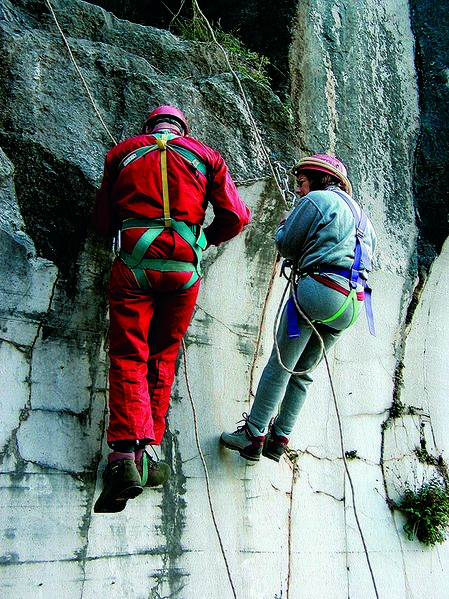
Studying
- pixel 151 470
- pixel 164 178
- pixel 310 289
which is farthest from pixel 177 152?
pixel 151 470

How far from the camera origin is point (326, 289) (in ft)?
11.4

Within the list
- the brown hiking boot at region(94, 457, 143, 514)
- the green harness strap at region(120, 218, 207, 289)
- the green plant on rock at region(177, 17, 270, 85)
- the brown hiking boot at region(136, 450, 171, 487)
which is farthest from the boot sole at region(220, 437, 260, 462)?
the green plant on rock at region(177, 17, 270, 85)

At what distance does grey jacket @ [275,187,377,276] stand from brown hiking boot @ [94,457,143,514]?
1358 millimetres

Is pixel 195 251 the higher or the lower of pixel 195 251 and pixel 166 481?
the higher

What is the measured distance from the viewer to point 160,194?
3.36m

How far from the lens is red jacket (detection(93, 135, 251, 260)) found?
3.34 metres

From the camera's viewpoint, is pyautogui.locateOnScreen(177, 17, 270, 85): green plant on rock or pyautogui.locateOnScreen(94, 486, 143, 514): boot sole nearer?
pyautogui.locateOnScreen(94, 486, 143, 514): boot sole

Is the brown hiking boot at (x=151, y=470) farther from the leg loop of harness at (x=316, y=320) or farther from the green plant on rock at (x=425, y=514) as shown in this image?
the green plant on rock at (x=425, y=514)

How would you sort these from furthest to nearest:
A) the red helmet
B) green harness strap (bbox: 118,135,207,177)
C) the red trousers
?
the red helmet → green harness strap (bbox: 118,135,207,177) → the red trousers

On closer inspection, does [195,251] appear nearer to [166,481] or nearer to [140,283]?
[140,283]

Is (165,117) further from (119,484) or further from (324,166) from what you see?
(119,484)

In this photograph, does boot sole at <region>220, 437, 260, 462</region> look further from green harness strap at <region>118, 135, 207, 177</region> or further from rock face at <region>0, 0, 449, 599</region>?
green harness strap at <region>118, 135, 207, 177</region>

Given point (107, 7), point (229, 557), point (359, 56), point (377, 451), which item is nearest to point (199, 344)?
point (229, 557)

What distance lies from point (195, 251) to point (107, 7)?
3.32 metres
